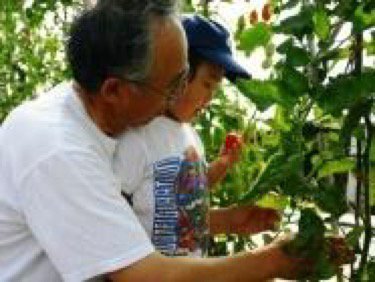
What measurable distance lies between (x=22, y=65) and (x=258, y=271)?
151 inches

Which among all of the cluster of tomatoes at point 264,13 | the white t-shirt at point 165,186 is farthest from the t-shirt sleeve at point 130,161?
the cluster of tomatoes at point 264,13

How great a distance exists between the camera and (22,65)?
17.2ft

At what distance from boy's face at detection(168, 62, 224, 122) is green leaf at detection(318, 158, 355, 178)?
73cm

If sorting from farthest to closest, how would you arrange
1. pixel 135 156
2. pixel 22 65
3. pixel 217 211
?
1. pixel 22 65
2. pixel 217 211
3. pixel 135 156

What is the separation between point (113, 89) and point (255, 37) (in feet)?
1.07

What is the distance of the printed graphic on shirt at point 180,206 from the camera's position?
76.8 inches

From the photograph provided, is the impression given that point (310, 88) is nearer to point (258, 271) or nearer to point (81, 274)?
point (258, 271)

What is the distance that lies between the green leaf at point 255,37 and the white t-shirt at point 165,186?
17.7 inches

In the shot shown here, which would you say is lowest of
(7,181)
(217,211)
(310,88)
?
(217,211)

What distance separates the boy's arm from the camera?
2.18 meters

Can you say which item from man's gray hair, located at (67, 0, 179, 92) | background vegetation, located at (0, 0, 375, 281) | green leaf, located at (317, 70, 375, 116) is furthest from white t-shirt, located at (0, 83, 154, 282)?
green leaf, located at (317, 70, 375, 116)

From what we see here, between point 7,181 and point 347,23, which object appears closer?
point 347,23

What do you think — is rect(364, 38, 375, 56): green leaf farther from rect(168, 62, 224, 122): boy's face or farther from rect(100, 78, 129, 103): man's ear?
rect(168, 62, 224, 122): boy's face

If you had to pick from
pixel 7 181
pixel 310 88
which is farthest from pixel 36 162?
pixel 310 88
